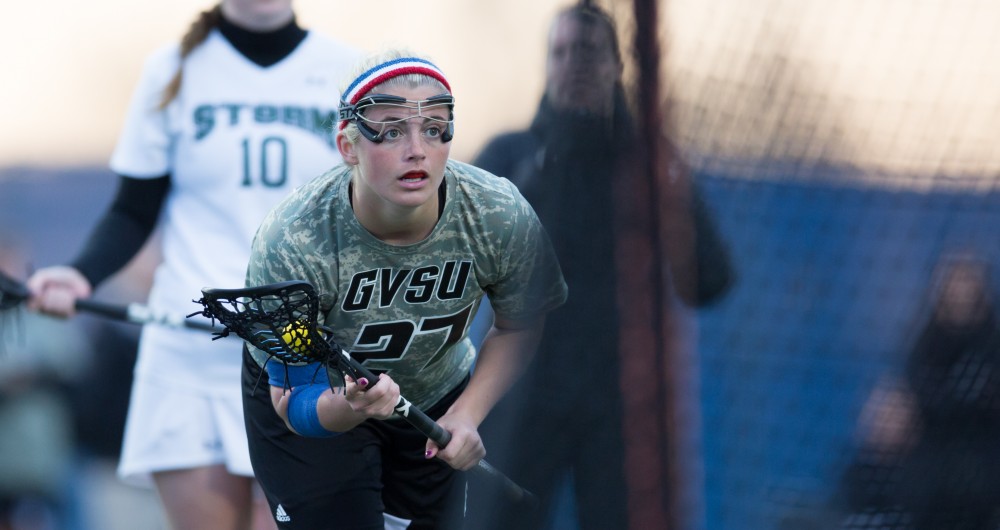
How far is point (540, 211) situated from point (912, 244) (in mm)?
921

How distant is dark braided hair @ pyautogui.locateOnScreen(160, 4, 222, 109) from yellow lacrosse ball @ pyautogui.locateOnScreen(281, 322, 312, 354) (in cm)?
136

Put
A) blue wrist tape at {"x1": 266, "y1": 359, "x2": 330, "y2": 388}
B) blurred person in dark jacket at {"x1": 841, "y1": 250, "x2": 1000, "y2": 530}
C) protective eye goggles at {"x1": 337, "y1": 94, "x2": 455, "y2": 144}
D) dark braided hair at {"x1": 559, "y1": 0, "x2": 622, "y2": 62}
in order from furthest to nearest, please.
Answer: blurred person in dark jacket at {"x1": 841, "y1": 250, "x2": 1000, "y2": 530}, dark braided hair at {"x1": 559, "y1": 0, "x2": 622, "y2": 62}, blue wrist tape at {"x1": 266, "y1": 359, "x2": 330, "y2": 388}, protective eye goggles at {"x1": 337, "y1": 94, "x2": 455, "y2": 144}

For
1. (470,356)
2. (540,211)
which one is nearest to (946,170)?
(540,211)

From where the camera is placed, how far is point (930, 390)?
3547mm

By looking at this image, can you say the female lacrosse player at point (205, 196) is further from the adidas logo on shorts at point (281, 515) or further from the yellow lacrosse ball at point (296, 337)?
the yellow lacrosse ball at point (296, 337)

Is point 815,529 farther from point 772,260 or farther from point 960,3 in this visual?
point 960,3

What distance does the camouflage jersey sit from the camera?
9.58 ft

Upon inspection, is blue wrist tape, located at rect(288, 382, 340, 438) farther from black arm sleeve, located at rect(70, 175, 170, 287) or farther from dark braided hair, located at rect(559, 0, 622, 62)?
black arm sleeve, located at rect(70, 175, 170, 287)

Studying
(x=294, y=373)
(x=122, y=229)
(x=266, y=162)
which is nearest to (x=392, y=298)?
(x=294, y=373)

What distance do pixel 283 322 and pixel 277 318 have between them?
0.10ft

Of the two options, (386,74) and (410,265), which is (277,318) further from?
(386,74)

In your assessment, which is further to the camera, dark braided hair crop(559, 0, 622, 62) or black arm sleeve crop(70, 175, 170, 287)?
black arm sleeve crop(70, 175, 170, 287)

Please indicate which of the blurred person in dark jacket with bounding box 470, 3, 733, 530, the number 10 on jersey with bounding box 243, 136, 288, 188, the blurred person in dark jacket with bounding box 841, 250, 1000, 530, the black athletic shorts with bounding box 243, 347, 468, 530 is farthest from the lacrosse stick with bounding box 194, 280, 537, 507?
the blurred person in dark jacket with bounding box 841, 250, 1000, 530

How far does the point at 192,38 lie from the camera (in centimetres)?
393
